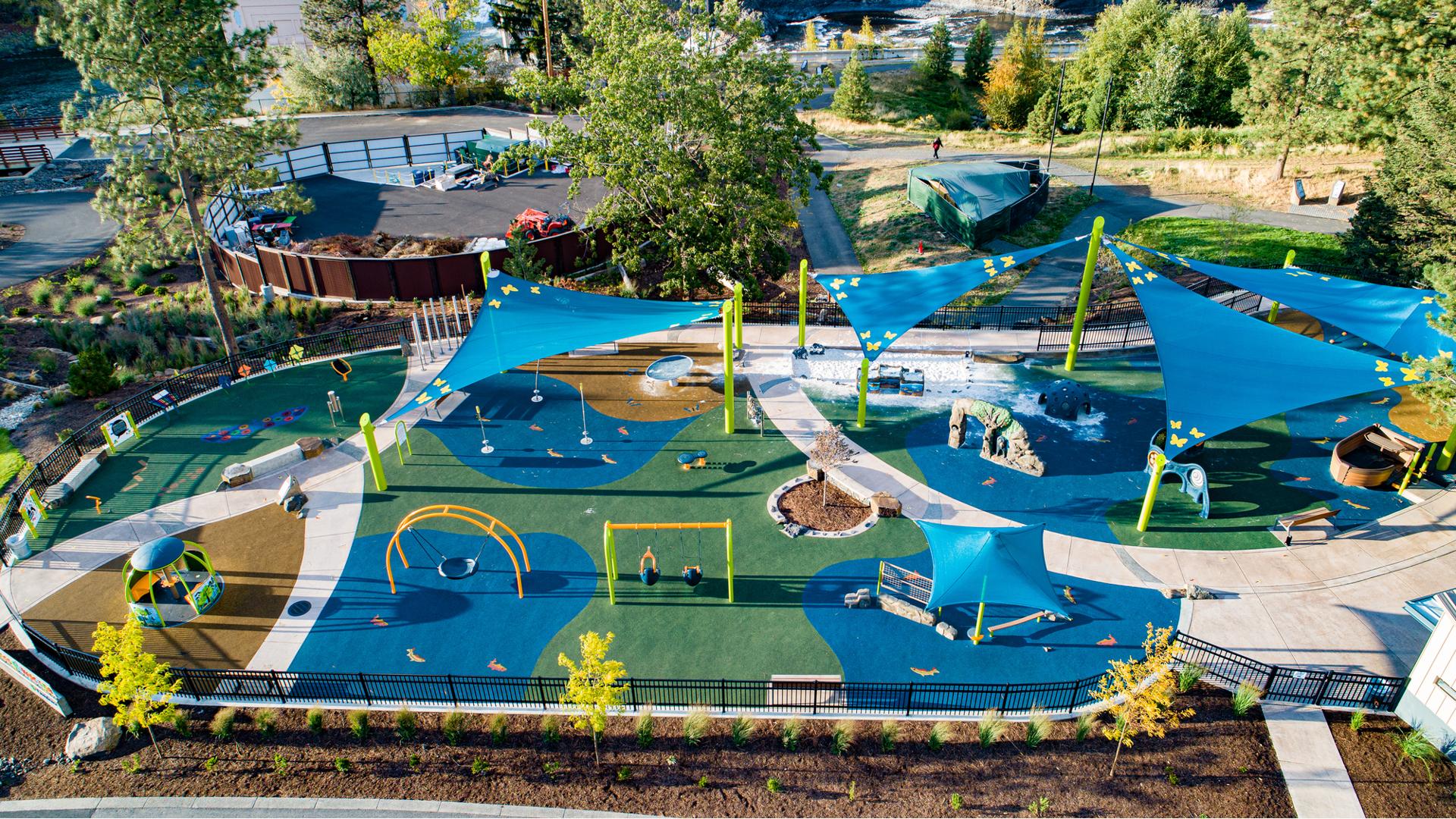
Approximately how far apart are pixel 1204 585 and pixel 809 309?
626 inches

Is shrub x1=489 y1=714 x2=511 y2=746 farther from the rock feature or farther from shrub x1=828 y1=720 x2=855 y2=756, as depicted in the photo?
the rock feature

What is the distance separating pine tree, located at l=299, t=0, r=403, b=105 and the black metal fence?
59.0 m

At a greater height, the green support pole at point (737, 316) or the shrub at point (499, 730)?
the green support pole at point (737, 316)

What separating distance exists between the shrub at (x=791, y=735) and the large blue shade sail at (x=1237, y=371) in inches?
425

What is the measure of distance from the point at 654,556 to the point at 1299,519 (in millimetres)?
15402

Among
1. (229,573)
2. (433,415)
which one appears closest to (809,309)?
(433,415)

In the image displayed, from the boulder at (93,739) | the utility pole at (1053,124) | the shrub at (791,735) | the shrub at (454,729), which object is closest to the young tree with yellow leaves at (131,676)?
the boulder at (93,739)

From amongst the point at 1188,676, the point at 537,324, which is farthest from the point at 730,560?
the point at 537,324

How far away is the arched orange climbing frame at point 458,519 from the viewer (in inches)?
761

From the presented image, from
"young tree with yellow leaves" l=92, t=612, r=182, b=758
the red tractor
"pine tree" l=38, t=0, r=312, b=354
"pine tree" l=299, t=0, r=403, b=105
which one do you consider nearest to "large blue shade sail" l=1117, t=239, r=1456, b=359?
the red tractor

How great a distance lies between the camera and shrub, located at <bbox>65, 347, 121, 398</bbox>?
26.9 m

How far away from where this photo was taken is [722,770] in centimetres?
1522

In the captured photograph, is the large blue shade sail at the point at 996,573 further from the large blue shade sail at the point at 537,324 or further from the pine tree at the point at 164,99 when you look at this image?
the pine tree at the point at 164,99

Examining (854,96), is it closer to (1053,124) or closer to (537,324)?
(1053,124)
